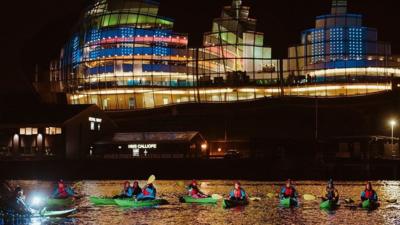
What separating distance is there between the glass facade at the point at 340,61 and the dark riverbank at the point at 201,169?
35161mm

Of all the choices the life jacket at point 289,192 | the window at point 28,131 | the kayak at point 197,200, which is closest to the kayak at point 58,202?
the kayak at point 197,200

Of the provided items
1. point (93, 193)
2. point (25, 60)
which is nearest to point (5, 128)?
point (93, 193)

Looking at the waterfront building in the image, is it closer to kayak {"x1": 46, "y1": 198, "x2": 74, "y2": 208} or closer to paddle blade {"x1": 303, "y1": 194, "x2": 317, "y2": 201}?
kayak {"x1": 46, "y1": 198, "x2": 74, "y2": 208}

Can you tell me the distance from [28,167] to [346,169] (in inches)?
1461

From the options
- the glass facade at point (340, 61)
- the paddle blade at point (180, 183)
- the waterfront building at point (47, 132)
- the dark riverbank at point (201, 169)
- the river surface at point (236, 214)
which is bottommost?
the river surface at point (236, 214)

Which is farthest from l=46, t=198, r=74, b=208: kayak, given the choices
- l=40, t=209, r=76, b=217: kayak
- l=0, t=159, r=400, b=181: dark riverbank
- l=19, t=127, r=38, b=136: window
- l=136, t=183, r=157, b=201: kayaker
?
l=19, t=127, r=38, b=136: window

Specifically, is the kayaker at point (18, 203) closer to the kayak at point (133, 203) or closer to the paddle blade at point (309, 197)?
the kayak at point (133, 203)

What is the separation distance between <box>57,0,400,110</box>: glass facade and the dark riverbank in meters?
35.7

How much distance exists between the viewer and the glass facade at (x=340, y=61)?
114 meters

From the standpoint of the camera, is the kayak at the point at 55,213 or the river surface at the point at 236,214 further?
the river surface at the point at 236,214

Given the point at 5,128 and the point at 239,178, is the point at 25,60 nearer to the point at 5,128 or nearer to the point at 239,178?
the point at 5,128

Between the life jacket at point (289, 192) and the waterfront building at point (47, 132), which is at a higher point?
the waterfront building at point (47, 132)

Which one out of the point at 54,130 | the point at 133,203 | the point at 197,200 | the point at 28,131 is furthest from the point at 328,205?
the point at 28,131

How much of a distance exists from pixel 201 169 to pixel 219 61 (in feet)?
133
